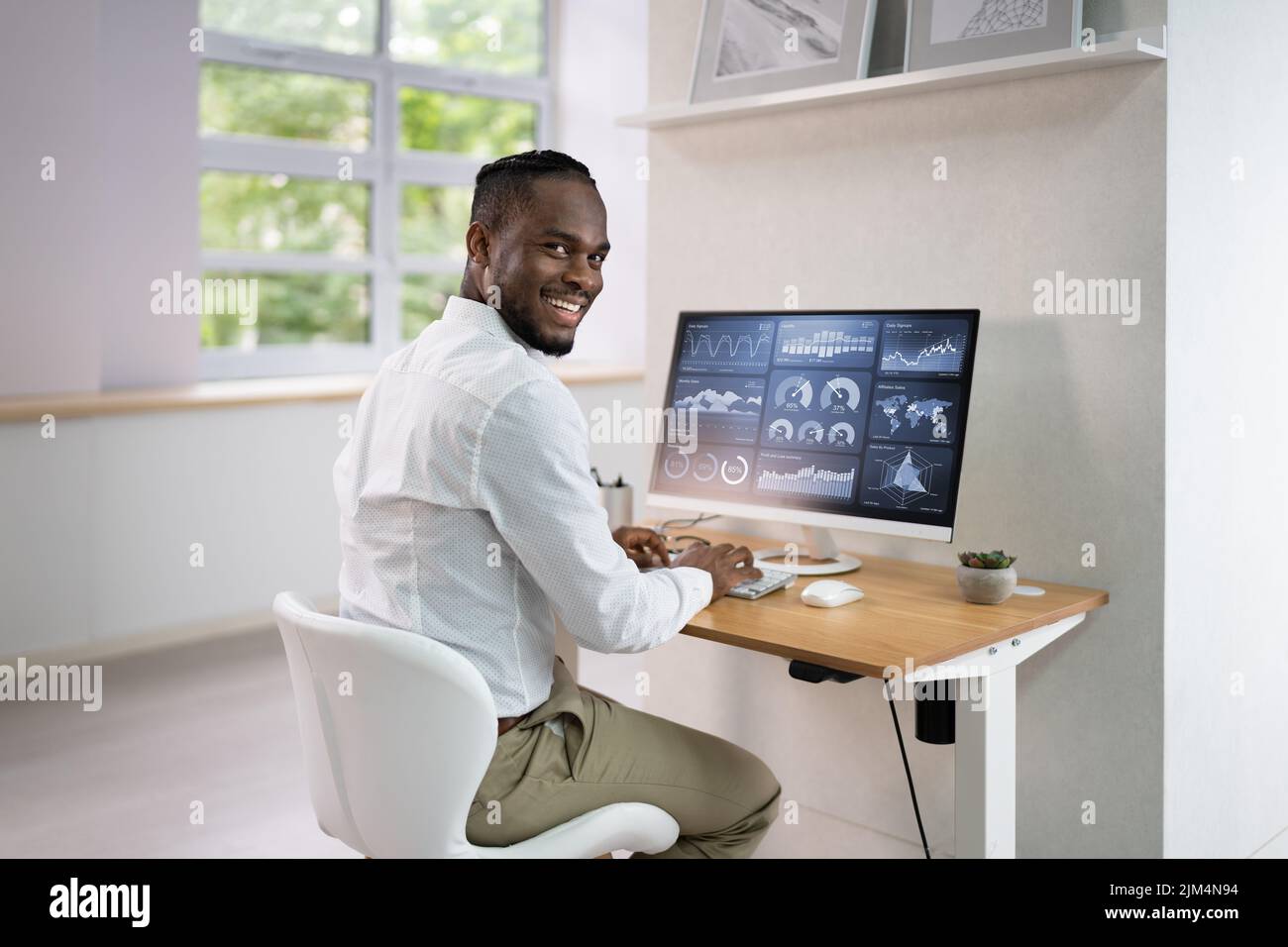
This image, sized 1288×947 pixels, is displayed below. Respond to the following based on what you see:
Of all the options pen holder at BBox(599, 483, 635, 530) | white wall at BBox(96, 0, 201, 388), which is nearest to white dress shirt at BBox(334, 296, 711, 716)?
pen holder at BBox(599, 483, 635, 530)

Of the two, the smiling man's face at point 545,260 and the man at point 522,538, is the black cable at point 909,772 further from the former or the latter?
Answer: the smiling man's face at point 545,260

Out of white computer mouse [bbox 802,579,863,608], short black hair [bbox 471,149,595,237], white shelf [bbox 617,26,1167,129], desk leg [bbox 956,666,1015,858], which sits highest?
white shelf [bbox 617,26,1167,129]

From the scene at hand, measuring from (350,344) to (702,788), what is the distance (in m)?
4.09

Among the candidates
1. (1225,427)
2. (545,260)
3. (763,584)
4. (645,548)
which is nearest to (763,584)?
(763,584)

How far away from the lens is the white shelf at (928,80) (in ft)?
6.84

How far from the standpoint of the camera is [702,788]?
76.2 inches

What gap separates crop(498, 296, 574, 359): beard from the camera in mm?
1873

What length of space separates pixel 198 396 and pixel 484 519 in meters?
2.96

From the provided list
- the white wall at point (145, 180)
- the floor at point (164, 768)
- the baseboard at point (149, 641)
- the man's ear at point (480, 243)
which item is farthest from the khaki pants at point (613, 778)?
the white wall at point (145, 180)

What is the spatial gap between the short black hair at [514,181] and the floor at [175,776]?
1.60m

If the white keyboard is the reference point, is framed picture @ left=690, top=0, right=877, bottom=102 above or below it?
above

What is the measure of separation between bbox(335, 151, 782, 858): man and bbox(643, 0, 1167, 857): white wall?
66 cm

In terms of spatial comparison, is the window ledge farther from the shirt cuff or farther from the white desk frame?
the white desk frame
